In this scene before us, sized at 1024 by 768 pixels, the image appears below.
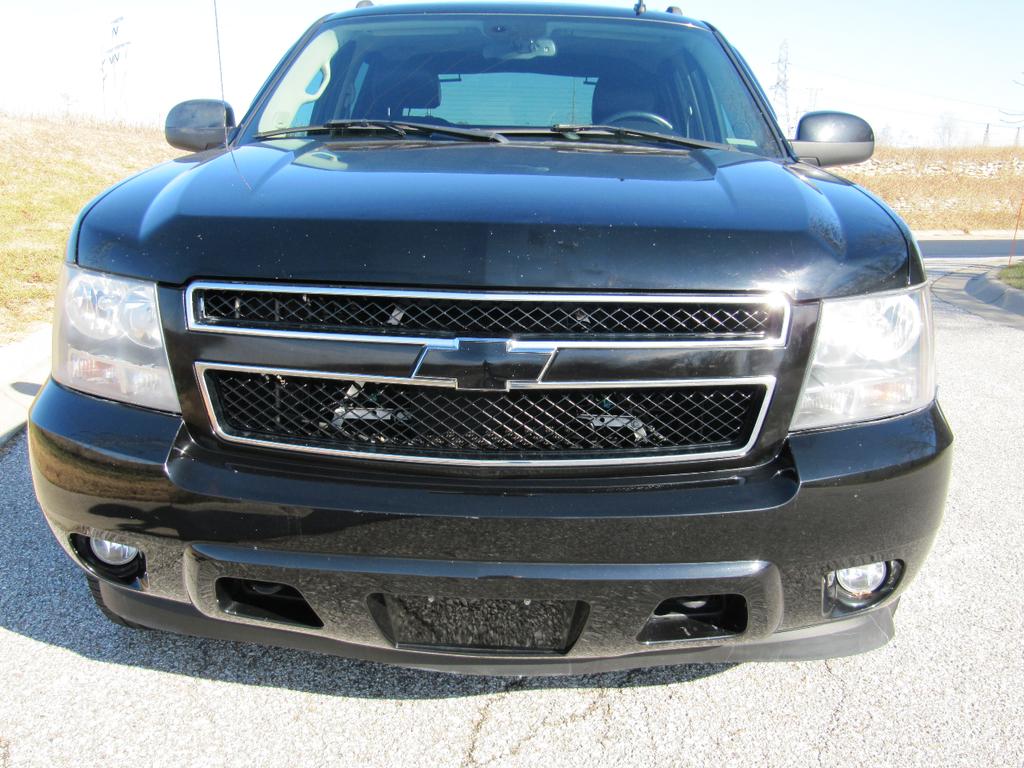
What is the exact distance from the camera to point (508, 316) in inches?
71.6

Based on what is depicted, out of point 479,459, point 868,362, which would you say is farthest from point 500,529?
point 868,362

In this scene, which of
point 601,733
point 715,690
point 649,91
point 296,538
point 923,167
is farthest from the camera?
point 923,167

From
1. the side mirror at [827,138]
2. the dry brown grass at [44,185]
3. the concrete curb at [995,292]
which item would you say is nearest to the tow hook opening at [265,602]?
the side mirror at [827,138]

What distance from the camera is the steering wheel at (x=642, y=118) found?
3.17 metres

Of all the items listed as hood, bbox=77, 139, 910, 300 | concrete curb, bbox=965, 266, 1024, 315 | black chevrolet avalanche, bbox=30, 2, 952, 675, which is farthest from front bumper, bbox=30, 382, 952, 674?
concrete curb, bbox=965, 266, 1024, 315

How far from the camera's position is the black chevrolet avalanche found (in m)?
1.81

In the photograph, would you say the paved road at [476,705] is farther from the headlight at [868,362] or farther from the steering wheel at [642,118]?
the steering wheel at [642,118]

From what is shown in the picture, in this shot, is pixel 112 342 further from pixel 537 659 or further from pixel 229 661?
pixel 537 659

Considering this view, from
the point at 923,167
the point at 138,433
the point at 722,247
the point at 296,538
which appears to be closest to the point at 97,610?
the point at 138,433

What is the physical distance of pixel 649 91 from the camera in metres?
3.29

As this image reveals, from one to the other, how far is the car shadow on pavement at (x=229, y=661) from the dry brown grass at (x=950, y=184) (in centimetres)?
2185

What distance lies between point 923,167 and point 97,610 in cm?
3686

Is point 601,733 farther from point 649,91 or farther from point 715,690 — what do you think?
point 649,91

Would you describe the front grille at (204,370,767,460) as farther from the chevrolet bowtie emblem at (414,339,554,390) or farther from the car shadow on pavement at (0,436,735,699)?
the car shadow on pavement at (0,436,735,699)
